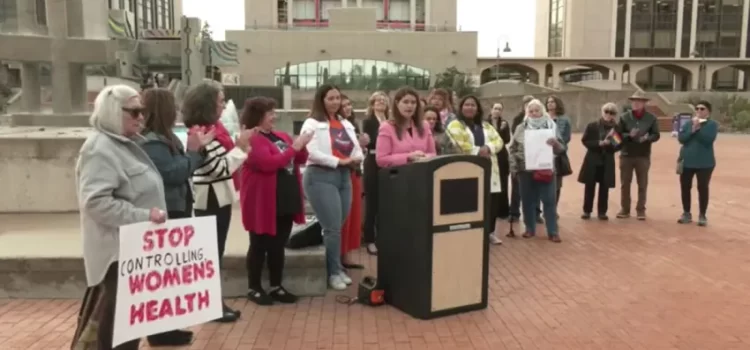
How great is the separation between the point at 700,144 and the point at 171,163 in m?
8.33

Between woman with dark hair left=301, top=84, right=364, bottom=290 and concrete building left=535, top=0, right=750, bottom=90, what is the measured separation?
3150 inches

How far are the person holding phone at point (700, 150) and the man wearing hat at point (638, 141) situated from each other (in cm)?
47

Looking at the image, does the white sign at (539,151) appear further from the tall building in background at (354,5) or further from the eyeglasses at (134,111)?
the tall building in background at (354,5)

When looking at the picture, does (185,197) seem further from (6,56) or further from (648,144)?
(648,144)

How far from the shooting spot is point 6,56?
9133 millimetres

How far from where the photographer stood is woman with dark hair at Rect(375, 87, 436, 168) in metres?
5.91

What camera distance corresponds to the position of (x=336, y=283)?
242 inches

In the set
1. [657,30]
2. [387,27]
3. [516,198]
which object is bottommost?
[516,198]

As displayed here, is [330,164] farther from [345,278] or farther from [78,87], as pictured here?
[78,87]

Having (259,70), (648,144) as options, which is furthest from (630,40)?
(648,144)

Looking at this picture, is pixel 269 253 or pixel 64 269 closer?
pixel 269 253

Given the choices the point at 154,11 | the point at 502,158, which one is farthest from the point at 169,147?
the point at 154,11

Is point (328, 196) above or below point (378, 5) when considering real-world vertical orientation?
below

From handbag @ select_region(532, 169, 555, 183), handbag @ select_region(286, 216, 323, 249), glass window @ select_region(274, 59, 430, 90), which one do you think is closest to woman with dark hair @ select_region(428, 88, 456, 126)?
handbag @ select_region(532, 169, 555, 183)
